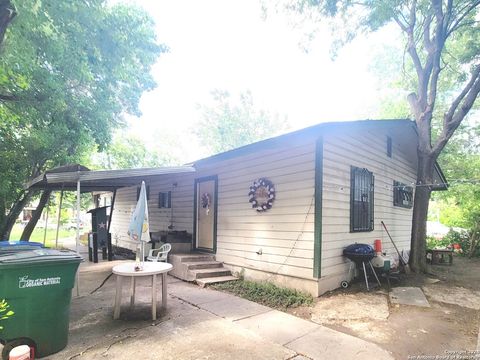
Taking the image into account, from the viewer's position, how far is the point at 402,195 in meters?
8.11

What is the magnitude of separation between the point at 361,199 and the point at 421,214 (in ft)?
6.87

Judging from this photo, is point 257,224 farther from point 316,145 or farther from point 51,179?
point 51,179

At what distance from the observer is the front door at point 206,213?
720 centimetres

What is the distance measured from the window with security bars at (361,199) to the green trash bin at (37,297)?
4.90 metres

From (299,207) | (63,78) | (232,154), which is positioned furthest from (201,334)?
(63,78)

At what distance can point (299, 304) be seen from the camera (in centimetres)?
452

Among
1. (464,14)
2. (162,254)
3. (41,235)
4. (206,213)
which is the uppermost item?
(464,14)

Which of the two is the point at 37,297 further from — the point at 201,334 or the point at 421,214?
the point at 421,214

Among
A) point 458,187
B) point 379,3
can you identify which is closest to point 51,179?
point 379,3

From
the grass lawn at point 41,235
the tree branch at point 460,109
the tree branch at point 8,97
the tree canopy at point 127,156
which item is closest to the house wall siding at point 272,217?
the tree branch at point 460,109

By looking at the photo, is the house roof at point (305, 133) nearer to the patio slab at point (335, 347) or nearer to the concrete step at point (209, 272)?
the concrete step at point (209, 272)

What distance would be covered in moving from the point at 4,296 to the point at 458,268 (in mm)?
9866

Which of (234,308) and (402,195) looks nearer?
(234,308)

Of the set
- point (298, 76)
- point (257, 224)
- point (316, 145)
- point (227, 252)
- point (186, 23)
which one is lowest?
point (227, 252)
